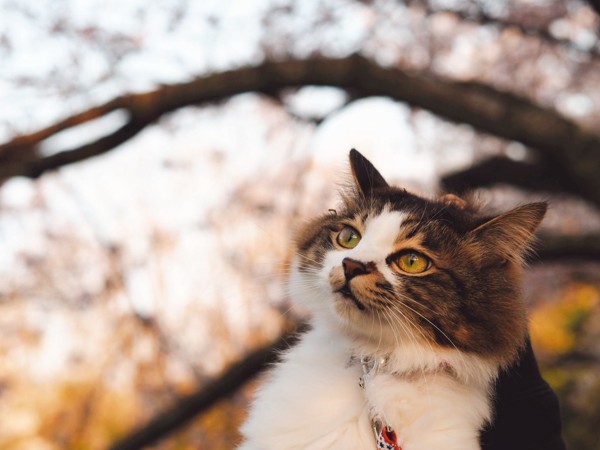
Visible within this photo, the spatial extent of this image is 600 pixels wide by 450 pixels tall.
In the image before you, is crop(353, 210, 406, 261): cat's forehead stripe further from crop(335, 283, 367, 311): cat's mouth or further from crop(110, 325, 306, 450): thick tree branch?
crop(110, 325, 306, 450): thick tree branch

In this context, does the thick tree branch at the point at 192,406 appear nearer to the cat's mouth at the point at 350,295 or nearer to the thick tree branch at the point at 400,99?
the thick tree branch at the point at 400,99

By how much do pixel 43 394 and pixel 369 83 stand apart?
21.9 feet

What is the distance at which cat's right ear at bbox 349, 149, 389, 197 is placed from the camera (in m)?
2.01

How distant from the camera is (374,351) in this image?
1685 mm

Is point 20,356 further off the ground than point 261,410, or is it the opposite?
point 261,410

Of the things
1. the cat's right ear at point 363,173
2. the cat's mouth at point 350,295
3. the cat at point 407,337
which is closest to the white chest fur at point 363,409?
the cat at point 407,337

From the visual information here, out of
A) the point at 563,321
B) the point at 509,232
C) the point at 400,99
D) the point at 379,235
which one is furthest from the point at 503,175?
the point at 379,235

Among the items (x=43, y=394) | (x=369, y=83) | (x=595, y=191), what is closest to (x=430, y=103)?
(x=369, y=83)

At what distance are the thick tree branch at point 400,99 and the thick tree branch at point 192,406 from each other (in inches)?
97.8

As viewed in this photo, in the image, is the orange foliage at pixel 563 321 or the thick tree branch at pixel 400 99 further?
the orange foliage at pixel 563 321

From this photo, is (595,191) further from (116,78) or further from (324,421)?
(116,78)

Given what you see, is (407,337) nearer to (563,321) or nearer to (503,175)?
(503,175)

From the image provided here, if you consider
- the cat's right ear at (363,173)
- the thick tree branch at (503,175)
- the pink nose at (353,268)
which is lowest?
the thick tree branch at (503,175)

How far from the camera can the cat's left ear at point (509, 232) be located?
1.71 meters
